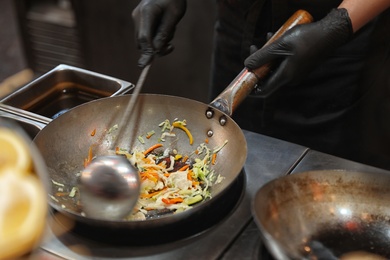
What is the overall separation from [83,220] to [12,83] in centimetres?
79

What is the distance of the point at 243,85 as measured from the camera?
55.1 inches

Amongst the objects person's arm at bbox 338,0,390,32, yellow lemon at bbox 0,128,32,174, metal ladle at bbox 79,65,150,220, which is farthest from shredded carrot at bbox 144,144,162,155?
person's arm at bbox 338,0,390,32

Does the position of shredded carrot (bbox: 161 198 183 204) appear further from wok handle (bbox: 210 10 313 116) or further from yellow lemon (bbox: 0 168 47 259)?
yellow lemon (bbox: 0 168 47 259)

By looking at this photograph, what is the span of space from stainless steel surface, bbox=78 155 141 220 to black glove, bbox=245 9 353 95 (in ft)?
1.67

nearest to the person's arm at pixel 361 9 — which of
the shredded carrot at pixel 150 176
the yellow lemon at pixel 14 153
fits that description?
the shredded carrot at pixel 150 176

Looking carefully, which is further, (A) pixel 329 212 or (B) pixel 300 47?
(B) pixel 300 47

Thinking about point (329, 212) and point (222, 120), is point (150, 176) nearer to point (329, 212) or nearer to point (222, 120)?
point (222, 120)

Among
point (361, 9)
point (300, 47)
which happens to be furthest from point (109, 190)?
point (361, 9)

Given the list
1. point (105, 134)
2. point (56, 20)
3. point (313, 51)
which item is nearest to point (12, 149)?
point (105, 134)

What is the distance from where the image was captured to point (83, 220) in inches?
41.9

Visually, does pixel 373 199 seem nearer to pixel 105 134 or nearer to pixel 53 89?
pixel 105 134

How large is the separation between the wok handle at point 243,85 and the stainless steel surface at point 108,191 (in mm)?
342

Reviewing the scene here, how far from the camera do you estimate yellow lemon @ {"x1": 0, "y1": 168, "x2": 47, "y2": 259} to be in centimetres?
78

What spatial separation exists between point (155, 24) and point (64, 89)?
39cm
